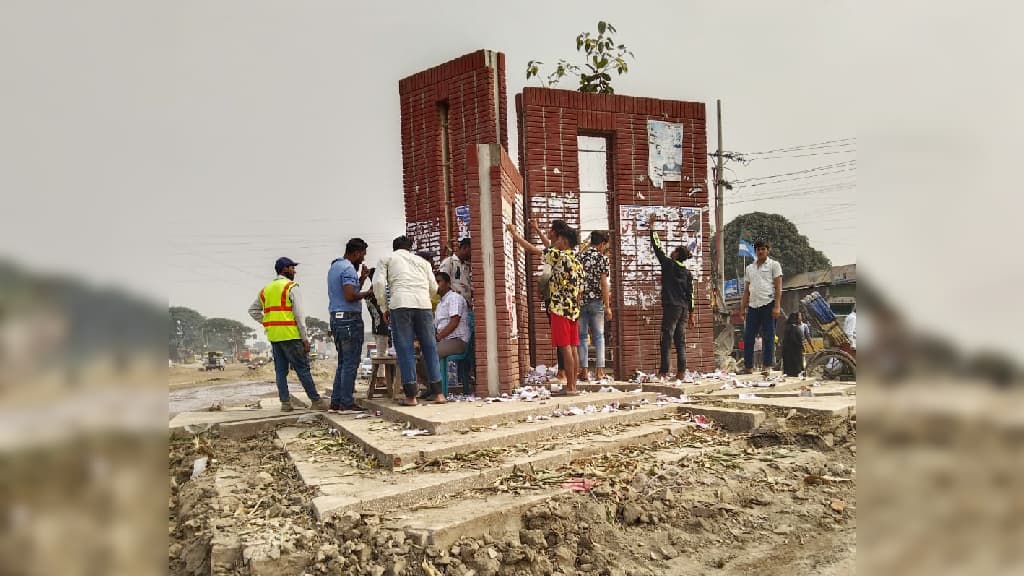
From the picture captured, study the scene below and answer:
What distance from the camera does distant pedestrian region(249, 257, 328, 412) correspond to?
20.8 ft

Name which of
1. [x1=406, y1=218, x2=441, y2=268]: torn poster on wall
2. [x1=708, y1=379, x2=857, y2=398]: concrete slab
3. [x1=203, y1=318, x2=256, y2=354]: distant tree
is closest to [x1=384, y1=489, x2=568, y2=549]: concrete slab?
[x1=708, y1=379, x2=857, y2=398]: concrete slab

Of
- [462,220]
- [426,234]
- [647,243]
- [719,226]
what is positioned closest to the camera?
[462,220]

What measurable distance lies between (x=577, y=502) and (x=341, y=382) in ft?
12.5

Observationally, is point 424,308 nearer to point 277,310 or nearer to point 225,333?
point 277,310

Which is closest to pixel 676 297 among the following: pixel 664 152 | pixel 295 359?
pixel 664 152

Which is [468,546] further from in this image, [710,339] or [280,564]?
[710,339]

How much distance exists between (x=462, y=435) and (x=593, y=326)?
3.91 metres

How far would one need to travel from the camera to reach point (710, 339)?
9.51m

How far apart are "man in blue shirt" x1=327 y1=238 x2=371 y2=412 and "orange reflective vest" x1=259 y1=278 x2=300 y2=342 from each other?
1.54 feet

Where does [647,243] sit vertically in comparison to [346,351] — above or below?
above

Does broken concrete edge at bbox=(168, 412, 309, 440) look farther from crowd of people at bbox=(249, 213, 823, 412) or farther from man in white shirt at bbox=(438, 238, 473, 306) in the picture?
man in white shirt at bbox=(438, 238, 473, 306)

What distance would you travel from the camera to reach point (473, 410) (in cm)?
498

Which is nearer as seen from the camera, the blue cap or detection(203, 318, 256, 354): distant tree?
the blue cap
